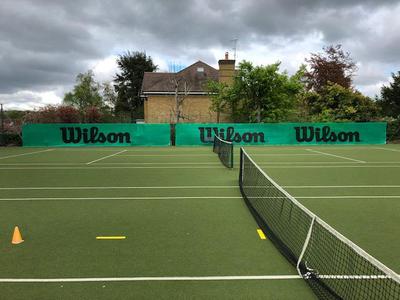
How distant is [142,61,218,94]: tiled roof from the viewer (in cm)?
4000

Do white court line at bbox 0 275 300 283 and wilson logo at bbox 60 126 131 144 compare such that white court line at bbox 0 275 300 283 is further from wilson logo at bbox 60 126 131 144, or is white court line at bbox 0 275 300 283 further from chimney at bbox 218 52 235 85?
chimney at bbox 218 52 235 85

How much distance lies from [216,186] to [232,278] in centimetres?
639

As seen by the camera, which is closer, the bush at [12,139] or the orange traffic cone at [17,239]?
the orange traffic cone at [17,239]

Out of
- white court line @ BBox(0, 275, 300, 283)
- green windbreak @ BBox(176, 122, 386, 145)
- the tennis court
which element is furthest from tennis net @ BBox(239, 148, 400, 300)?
green windbreak @ BBox(176, 122, 386, 145)

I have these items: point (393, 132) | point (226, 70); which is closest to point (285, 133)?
point (393, 132)

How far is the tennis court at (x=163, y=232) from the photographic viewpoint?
425 cm

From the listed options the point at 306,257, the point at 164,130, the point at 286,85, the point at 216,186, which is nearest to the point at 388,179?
the point at 216,186

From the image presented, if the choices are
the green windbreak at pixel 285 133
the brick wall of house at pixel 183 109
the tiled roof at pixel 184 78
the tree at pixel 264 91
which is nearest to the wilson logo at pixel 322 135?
the green windbreak at pixel 285 133

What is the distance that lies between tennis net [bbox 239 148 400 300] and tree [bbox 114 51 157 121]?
57438 millimetres

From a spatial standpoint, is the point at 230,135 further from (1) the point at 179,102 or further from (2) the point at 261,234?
(2) the point at 261,234

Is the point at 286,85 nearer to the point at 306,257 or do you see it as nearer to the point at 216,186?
the point at 216,186

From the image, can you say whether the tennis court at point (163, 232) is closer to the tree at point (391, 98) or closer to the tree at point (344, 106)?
the tree at point (344, 106)

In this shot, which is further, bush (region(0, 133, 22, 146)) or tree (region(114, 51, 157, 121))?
tree (region(114, 51, 157, 121))

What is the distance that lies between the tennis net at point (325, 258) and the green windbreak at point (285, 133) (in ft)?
67.9
